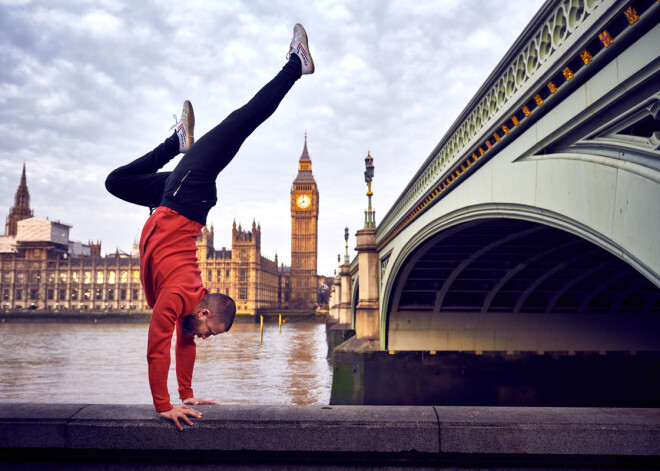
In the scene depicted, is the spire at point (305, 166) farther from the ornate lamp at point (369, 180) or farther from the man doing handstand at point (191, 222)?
the man doing handstand at point (191, 222)

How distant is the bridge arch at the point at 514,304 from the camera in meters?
16.0

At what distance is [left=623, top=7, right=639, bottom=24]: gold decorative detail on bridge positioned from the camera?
13.0 feet

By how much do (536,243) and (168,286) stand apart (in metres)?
11.7

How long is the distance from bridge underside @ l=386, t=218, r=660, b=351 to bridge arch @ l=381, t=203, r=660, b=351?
3cm

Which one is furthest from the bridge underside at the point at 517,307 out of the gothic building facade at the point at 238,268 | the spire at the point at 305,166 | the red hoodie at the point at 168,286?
the spire at the point at 305,166

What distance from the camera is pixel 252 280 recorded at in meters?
114

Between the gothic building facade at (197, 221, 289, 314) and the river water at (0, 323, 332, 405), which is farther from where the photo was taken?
the gothic building facade at (197, 221, 289, 314)

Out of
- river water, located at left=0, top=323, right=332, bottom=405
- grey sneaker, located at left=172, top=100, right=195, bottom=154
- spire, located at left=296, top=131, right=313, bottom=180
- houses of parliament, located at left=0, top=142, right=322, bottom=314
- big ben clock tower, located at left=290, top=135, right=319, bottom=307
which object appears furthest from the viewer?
spire, located at left=296, top=131, right=313, bottom=180

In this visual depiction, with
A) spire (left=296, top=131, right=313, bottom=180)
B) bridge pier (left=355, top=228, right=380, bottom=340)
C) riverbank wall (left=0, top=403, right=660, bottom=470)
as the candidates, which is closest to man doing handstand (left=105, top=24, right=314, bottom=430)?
riverbank wall (left=0, top=403, right=660, bottom=470)

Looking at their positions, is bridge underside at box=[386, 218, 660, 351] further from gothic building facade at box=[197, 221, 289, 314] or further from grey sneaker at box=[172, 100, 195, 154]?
gothic building facade at box=[197, 221, 289, 314]

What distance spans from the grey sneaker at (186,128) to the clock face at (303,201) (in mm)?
134556

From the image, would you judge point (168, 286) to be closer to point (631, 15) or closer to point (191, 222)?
point (191, 222)

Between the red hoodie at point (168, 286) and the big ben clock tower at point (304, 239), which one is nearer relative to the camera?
the red hoodie at point (168, 286)

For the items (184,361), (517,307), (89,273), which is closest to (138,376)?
(517,307)
